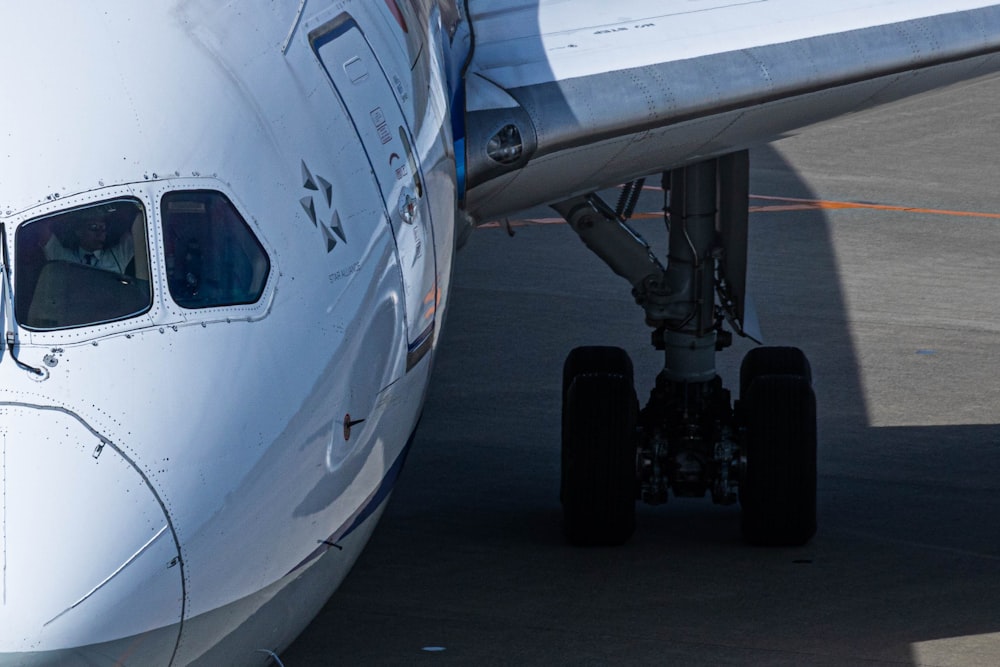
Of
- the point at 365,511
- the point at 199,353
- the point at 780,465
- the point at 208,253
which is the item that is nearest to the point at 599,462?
the point at 780,465

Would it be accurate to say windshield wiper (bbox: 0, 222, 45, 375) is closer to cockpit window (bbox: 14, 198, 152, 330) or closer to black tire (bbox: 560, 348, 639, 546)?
cockpit window (bbox: 14, 198, 152, 330)

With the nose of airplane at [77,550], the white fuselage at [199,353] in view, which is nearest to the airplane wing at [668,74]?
the white fuselage at [199,353]

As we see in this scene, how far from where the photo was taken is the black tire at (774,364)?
9156 millimetres

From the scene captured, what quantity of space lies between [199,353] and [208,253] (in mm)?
318

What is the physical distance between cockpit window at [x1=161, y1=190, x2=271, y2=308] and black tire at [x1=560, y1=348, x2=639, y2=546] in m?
4.58

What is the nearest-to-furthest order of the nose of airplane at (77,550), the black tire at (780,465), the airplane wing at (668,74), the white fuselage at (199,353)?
the nose of airplane at (77,550) < the white fuselage at (199,353) < the airplane wing at (668,74) < the black tire at (780,465)

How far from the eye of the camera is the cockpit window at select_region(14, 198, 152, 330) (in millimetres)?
4074

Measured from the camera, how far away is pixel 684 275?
29.7 feet

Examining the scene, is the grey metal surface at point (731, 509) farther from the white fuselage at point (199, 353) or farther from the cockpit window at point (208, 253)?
the cockpit window at point (208, 253)

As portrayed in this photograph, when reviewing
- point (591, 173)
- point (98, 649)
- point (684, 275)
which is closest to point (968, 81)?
point (684, 275)

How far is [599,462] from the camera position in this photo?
873 centimetres

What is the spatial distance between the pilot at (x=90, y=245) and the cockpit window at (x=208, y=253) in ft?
0.43

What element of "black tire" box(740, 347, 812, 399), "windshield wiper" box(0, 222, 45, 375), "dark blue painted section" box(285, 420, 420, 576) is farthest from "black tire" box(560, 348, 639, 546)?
"windshield wiper" box(0, 222, 45, 375)

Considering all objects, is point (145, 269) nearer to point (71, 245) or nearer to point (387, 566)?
point (71, 245)
